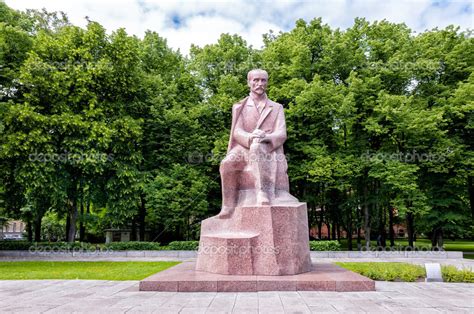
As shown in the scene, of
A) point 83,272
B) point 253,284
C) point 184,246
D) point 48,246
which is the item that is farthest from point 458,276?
point 48,246

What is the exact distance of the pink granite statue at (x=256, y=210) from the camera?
8867 mm

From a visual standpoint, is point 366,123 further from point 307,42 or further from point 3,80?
point 3,80

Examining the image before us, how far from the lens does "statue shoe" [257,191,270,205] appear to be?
30.9 ft

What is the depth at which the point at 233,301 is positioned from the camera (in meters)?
6.96

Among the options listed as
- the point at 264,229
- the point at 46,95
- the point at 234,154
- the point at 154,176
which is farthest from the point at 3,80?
the point at 264,229

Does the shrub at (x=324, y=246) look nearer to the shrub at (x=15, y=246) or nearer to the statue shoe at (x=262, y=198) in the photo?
the statue shoe at (x=262, y=198)

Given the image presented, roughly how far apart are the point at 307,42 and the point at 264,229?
788 inches

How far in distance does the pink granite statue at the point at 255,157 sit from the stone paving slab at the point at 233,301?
2.85 meters

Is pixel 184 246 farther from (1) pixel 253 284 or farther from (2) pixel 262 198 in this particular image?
(1) pixel 253 284

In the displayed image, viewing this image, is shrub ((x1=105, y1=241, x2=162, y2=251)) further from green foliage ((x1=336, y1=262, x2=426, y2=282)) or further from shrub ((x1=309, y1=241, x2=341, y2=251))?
green foliage ((x1=336, y1=262, x2=426, y2=282))

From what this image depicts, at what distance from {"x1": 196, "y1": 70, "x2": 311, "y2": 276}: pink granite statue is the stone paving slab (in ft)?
3.75

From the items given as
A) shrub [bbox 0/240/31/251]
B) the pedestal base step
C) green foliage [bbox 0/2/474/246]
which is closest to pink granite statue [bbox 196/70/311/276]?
the pedestal base step

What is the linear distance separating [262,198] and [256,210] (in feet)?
1.19

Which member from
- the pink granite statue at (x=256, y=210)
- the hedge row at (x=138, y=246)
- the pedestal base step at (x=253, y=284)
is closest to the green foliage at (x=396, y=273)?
the pink granite statue at (x=256, y=210)
